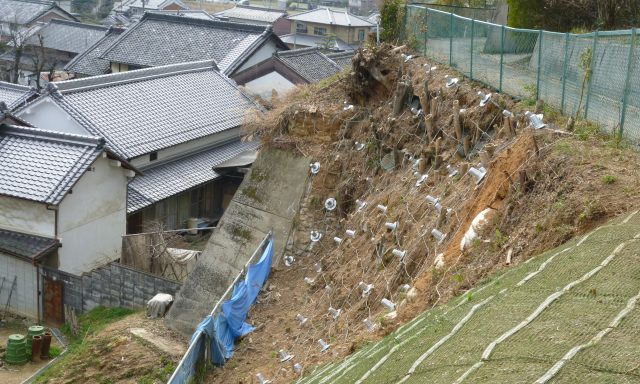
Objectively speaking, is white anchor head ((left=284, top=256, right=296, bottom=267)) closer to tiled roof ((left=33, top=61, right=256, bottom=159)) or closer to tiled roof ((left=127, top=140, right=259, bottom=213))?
tiled roof ((left=127, top=140, right=259, bottom=213))

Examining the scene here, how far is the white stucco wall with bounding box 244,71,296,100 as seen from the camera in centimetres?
3181

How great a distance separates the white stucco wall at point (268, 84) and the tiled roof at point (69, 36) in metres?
17.3

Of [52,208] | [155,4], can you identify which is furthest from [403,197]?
[155,4]

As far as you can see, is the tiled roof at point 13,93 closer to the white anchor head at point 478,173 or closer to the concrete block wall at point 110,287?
the concrete block wall at point 110,287

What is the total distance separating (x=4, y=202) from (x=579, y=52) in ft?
41.4

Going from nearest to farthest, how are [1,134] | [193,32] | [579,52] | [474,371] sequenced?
[474,371] < [579,52] < [1,134] < [193,32]

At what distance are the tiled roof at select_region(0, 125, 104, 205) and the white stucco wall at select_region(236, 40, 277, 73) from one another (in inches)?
578

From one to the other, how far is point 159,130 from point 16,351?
975cm

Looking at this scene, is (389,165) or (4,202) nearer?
(389,165)

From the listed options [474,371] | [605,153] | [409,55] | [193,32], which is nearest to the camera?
[474,371]

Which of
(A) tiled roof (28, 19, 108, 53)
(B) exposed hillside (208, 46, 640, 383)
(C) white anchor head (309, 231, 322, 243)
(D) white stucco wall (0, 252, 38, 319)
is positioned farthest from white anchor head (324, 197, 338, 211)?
(A) tiled roof (28, 19, 108, 53)

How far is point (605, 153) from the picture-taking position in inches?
345

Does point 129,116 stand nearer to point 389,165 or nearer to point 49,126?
point 49,126

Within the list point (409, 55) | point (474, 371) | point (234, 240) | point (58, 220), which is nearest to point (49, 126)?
point (58, 220)
